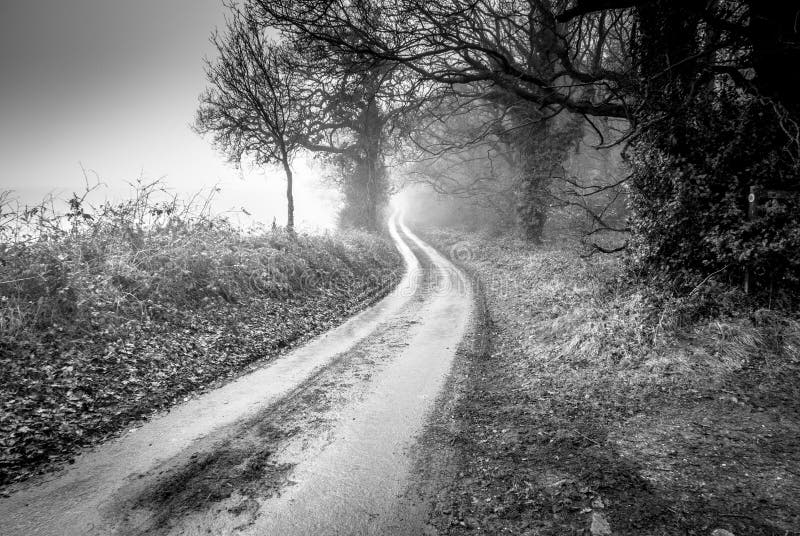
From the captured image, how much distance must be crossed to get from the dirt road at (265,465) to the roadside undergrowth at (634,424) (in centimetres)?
69

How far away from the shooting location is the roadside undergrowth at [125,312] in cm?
400

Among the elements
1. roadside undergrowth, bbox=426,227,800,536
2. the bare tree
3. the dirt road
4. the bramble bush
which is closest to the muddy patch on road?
the dirt road

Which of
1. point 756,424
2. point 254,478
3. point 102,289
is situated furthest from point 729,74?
point 102,289

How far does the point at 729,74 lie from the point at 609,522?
22.5 feet

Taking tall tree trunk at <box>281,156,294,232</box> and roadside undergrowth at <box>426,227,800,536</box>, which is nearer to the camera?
roadside undergrowth at <box>426,227,800,536</box>

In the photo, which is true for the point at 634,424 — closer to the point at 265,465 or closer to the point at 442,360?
the point at 442,360

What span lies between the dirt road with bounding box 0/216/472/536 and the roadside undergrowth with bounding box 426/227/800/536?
694 mm

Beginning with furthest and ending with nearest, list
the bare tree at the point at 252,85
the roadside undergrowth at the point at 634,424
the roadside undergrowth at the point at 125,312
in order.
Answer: the bare tree at the point at 252,85
the roadside undergrowth at the point at 125,312
the roadside undergrowth at the point at 634,424

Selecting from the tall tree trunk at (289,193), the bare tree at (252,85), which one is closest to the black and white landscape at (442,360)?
the bare tree at (252,85)

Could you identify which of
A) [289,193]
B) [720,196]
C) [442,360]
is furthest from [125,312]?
[720,196]

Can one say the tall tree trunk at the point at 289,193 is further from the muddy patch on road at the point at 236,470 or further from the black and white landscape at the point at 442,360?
the muddy patch on road at the point at 236,470

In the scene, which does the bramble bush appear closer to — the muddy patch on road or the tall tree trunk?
the muddy patch on road

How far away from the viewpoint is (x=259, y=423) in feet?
14.0

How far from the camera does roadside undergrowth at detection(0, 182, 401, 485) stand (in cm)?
400
